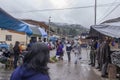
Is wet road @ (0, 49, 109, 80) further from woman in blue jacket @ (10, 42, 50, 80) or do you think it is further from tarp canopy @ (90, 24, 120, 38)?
woman in blue jacket @ (10, 42, 50, 80)

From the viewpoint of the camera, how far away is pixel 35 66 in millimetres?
3758

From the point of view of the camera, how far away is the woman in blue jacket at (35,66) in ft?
12.4

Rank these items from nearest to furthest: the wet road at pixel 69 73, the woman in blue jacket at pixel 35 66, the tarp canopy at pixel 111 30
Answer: the woman in blue jacket at pixel 35 66, the tarp canopy at pixel 111 30, the wet road at pixel 69 73

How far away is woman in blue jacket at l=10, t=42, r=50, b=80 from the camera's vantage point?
3.77 metres

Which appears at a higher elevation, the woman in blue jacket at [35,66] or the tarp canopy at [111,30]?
the tarp canopy at [111,30]

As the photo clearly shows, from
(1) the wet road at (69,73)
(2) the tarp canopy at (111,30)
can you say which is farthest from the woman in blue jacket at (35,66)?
(1) the wet road at (69,73)

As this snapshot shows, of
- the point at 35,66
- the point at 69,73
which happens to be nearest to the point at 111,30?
the point at 69,73

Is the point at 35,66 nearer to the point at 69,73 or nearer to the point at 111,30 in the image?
the point at 111,30

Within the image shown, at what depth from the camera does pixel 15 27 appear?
10.8m

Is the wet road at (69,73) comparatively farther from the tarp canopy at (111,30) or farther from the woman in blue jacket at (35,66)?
the woman in blue jacket at (35,66)

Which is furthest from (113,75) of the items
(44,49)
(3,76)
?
(44,49)

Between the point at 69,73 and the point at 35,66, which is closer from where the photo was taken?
the point at 35,66

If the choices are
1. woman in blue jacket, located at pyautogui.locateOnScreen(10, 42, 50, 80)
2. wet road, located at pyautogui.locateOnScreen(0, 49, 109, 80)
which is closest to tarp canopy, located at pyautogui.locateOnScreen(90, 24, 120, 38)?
wet road, located at pyautogui.locateOnScreen(0, 49, 109, 80)

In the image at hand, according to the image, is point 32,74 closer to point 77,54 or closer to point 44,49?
point 44,49
